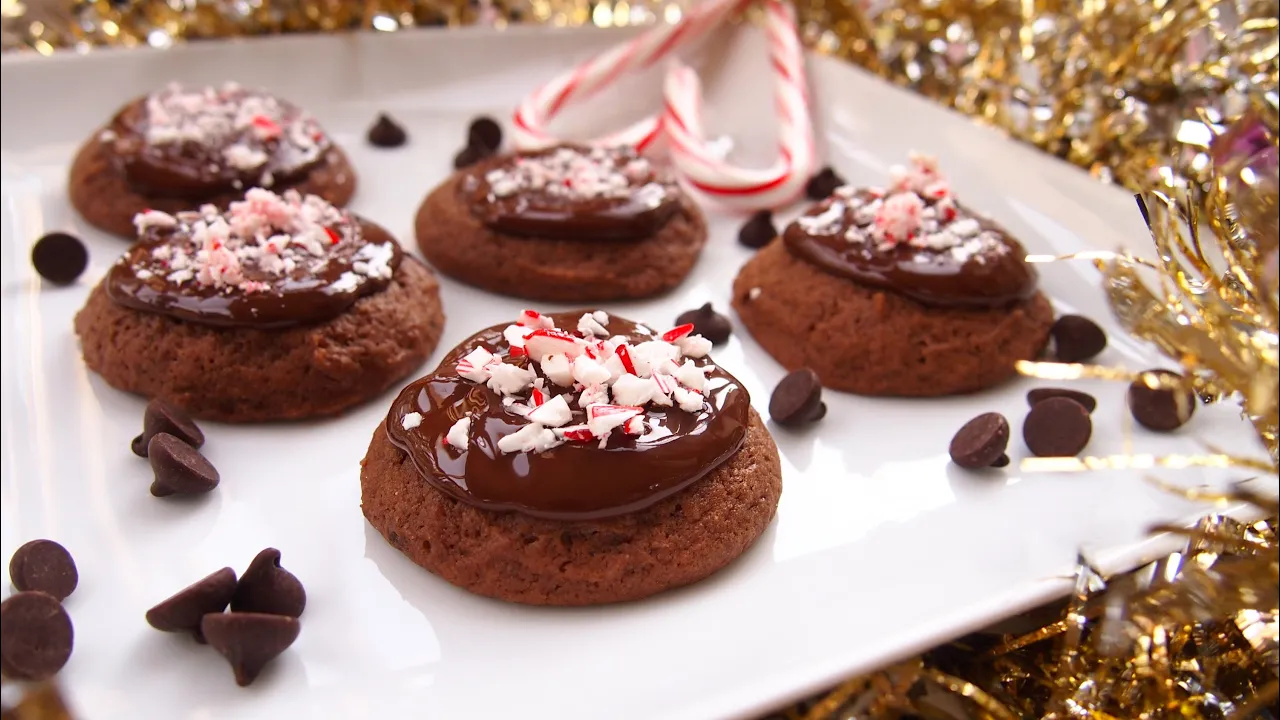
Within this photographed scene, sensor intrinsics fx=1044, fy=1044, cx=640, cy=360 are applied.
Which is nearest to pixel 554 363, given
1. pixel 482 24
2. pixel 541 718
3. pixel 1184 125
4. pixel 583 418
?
pixel 583 418

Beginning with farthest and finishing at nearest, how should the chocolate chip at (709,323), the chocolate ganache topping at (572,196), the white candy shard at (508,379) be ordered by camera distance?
the chocolate ganache topping at (572,196)
the chocolate chip at (709,323)
the white candy shard at (508,379)

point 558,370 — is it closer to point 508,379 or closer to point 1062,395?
point 508,379

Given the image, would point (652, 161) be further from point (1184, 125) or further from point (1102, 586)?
point (1102, 586)

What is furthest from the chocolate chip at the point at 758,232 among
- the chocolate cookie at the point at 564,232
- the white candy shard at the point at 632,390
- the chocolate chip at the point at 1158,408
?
the white candy shard at the point at 632,390

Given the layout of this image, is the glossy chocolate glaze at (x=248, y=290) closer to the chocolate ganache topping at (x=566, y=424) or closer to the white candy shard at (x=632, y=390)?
the chocolate ganache topping at (x=566, y=424)

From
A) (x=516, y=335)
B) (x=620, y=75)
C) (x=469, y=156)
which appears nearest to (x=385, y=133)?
(x=469, y=156)

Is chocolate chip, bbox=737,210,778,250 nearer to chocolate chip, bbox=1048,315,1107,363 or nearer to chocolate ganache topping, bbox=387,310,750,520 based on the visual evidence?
chocolate chip, bbox=1048,315,1107,363
